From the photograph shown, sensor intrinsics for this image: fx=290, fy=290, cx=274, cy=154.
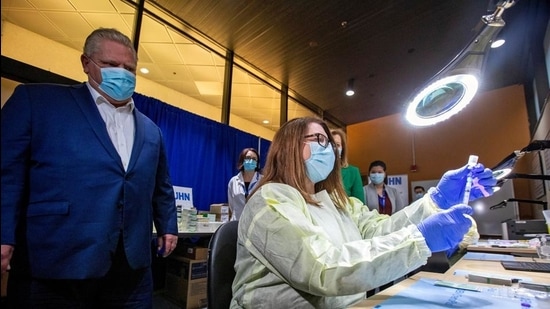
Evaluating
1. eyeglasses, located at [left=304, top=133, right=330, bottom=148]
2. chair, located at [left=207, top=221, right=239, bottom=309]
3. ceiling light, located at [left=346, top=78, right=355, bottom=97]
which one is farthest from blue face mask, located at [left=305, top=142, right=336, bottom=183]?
ceiling light, located at [left=346, top=78, right=355, bottom=97]

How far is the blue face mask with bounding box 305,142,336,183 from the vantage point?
1.08m

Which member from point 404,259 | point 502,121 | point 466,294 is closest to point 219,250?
point 404,259

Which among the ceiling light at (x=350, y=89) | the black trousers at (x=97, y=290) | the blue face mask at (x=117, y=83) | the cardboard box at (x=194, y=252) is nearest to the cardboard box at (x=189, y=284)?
the cardboard box at (x=194, y=252)

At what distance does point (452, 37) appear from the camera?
3625 millimetres

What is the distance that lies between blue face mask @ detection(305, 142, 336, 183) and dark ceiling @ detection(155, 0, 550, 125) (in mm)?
2259

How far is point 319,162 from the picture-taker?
3.59 ft

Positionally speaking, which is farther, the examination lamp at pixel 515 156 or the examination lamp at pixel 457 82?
the examination lamp at pixel 515 156

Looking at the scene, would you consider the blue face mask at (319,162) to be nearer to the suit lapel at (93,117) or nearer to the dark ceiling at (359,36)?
the suit lapel at (93,117)

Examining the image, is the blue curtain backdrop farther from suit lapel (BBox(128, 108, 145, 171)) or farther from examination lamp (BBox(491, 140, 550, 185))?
examination lamp (BBox(491, 140, 550, 185))

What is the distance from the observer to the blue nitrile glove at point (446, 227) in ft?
2.45

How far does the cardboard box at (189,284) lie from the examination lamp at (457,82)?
221 cm

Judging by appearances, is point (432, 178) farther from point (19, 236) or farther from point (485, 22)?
point (19, 236)

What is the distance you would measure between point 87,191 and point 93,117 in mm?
243

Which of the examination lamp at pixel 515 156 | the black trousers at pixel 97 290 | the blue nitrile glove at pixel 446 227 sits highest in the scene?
the examination lamp at pixel 515 156
